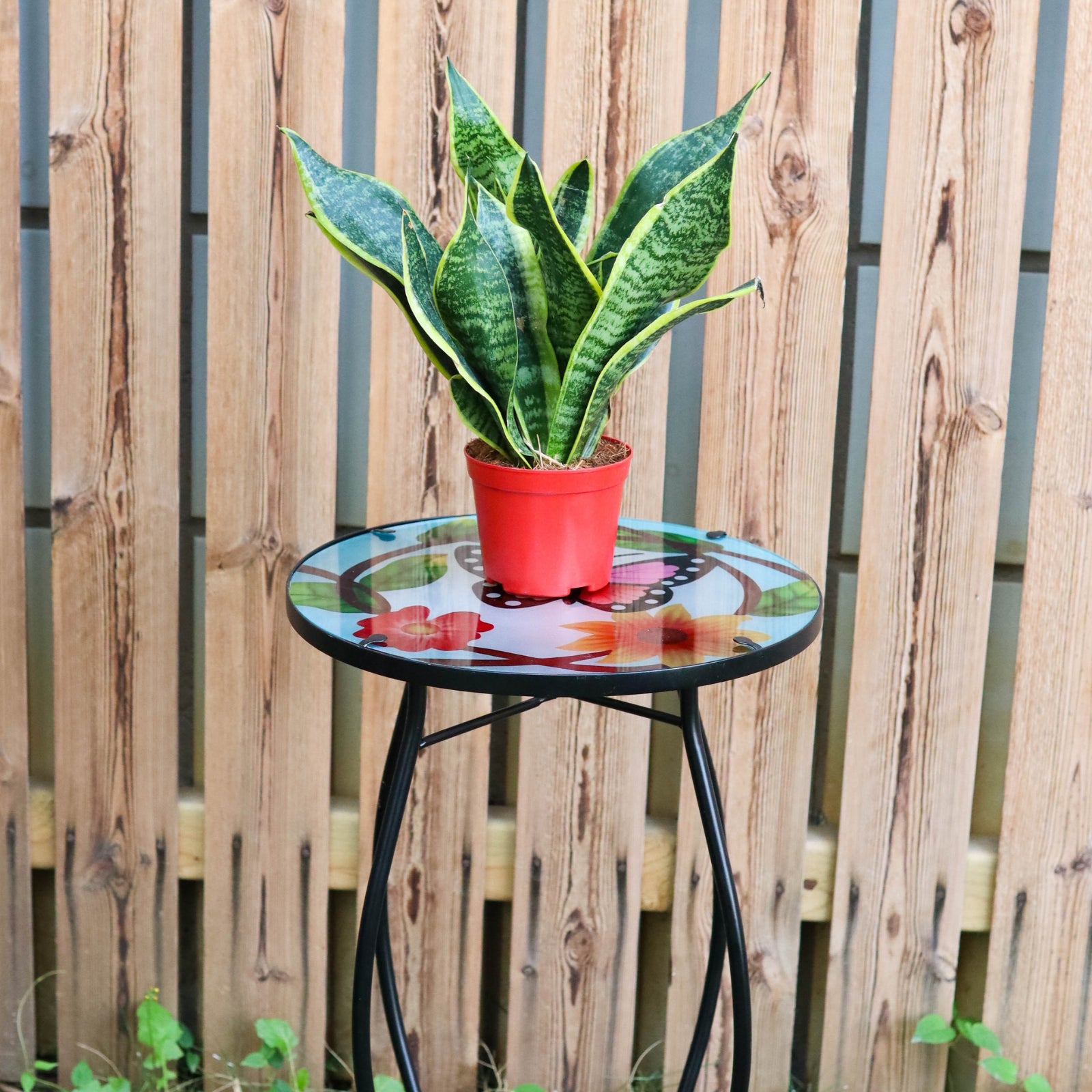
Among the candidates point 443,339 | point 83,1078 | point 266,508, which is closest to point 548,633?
point 443,339

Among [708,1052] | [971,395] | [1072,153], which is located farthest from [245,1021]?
[1072,153]

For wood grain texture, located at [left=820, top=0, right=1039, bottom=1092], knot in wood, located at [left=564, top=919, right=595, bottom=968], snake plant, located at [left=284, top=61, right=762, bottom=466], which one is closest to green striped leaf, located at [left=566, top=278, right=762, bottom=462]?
snake plant, located at [left=284, top=61, right=762, bottom=466]

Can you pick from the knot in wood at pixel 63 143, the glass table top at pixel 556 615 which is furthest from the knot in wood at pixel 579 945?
the knot in wood at pixel 63 143

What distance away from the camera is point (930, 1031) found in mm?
1597

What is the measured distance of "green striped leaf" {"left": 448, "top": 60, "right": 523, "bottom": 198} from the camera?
1136 mm

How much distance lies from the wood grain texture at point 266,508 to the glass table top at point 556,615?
300mm

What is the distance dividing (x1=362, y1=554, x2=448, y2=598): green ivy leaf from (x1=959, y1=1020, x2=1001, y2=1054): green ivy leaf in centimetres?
99

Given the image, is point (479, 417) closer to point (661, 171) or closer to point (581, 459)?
point (581, 459)

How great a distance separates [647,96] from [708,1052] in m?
1.25

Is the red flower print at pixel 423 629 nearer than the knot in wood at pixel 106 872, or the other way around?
the red flower print at pixel 423 629

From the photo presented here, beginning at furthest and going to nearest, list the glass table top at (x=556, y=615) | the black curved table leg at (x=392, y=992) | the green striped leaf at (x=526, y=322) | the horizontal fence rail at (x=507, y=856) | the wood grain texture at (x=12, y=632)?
the horizontal fence rail at (x=507, y=856) → the wood grain texture at (x=12, y=632) → the black curved table leg at (x=392, y=992) → the green striped leaf at (x=526, y=322) → the glass table top at (x=556, y=615)

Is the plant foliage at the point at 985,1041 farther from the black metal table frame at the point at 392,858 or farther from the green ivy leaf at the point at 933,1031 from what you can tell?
the black metal table frame at the point at 392,858

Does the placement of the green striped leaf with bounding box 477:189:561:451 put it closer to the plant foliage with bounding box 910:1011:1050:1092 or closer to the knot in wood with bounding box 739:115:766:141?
the knot in wood with bounding box 739:115:766:141

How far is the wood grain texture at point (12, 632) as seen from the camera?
1501mm
